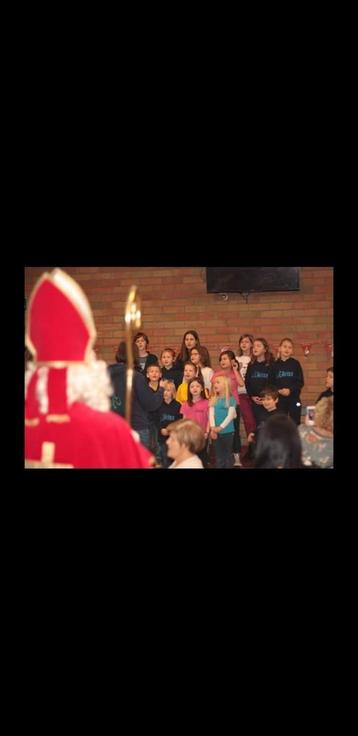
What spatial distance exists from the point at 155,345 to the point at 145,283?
13.5 inches

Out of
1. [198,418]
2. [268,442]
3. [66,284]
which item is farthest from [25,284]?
[268,442]

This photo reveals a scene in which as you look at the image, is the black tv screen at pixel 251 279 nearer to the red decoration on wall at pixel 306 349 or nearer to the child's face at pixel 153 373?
the red decoration on wall at pixel 306 349

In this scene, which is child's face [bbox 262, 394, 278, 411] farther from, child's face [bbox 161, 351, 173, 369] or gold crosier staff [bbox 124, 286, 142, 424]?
gold crosier staff [bbox 124, 286, 142, 424]

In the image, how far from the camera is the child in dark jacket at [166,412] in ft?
15.0

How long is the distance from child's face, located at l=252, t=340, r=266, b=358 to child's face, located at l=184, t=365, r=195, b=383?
0.35 meters

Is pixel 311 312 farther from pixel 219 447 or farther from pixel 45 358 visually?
pixel 45 358

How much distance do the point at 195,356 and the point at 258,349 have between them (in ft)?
1.13

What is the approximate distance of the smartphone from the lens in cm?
458

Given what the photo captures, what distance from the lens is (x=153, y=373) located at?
4.68 meters

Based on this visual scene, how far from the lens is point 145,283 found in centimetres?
464

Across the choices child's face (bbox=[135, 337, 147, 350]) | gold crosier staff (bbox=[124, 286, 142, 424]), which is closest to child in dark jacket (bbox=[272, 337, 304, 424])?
child's face (bbox=[135, 337, 147, 350])

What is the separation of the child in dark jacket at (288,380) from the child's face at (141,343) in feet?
2.33

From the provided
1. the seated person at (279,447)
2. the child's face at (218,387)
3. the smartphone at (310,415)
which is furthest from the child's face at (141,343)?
the smartphone at (310,415)

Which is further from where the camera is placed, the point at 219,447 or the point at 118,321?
the point at 219,447
